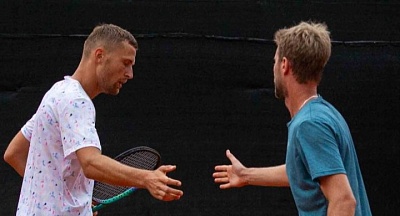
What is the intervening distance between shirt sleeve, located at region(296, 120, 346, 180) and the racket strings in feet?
5.33

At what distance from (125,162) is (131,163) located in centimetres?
3

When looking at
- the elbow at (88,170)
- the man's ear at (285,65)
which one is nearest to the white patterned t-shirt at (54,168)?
the elbow at (88,170)

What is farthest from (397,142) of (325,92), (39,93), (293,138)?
(293,138)

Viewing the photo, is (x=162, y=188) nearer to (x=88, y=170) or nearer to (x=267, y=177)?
(x=88, y=170)

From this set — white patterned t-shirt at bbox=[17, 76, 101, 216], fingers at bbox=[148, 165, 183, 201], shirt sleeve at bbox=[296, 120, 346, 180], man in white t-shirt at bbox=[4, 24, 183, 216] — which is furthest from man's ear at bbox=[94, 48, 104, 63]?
shirt sleeve at bbox=[296, 120, 346, 180]

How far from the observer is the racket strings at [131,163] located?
427 centimetres

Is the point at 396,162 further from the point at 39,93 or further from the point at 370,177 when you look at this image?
the point at 39,93

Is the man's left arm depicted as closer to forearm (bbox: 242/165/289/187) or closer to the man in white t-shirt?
the man in white t-shirt

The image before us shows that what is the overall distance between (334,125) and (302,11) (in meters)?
2.52

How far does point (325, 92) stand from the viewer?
5.29m

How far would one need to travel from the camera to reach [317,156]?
280 centimetres

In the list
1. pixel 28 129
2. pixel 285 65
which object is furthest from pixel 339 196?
pixel 28 129

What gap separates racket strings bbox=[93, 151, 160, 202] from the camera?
4.27 metres

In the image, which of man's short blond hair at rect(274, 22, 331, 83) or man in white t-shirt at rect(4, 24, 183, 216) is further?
man in white t-shirt at rect(4, 24, 183, 216)
